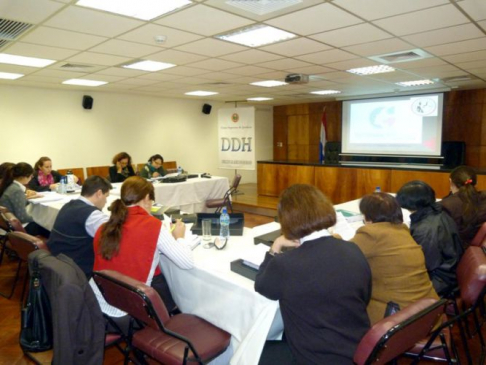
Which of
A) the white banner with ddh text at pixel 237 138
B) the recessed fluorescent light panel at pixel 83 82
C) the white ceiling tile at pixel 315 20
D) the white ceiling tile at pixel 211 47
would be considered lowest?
the white banner with ddh text at pixel 237 138

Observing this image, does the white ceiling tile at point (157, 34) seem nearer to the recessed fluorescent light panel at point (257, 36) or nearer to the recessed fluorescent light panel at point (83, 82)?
the recessed fluorescent light panel at point (257, 36)

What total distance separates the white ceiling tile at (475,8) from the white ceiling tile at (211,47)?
1.97 meters

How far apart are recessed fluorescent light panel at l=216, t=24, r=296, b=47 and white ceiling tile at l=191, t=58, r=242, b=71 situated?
83 cm

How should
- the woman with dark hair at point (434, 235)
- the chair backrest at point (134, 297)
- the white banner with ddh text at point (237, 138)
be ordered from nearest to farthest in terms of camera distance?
the chair backrest at point (134, 297), the woman with dark hair at point (434, 235), the white banner with ddh text at point (237, 138)

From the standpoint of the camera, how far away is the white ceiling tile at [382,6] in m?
2.47

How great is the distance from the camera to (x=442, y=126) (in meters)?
7.80

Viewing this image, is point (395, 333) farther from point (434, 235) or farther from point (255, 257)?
point (434, 235)

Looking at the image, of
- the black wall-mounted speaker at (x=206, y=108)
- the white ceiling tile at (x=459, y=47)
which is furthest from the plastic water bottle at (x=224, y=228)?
the black wall-mounted speaker at (x=206, y=108)

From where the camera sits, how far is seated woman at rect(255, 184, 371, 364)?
1259mm

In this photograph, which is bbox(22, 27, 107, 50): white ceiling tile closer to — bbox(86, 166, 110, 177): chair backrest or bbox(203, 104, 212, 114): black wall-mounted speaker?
bbox(86, 166, 110, 177): chair backrest

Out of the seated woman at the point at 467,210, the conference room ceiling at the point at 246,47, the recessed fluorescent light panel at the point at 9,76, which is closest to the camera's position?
the conference room ceiling at the point at 246,47

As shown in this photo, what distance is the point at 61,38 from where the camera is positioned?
3279 millimetres

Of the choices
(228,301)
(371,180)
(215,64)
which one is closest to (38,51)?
(215,64)

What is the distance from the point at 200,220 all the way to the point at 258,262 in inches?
34.9
